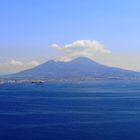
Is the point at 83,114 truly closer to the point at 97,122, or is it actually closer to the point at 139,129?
the point at 97,122

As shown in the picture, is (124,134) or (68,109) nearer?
(124,134)

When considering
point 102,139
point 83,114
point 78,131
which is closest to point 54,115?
point 83,114

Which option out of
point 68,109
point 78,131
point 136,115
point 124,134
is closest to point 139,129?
point 124,134

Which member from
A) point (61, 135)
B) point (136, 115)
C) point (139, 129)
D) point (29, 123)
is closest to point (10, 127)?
point (29, 123)

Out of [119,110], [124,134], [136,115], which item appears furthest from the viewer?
[119,110]

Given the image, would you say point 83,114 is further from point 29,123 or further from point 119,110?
point 29,123

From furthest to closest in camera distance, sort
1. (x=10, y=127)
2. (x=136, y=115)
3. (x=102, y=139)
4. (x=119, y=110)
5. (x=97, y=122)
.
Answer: (x=119, y=110) → (x=136, y=115) → (x=97, y=122) → (x=10, y=127) → (x=102, y=139)

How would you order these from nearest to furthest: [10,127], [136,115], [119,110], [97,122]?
[10,127] < [97,122] < [136,115] < [119,110]

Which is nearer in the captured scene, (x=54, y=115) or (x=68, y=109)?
(x=54, y=115)

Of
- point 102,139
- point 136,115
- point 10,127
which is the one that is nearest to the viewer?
point 102,139
